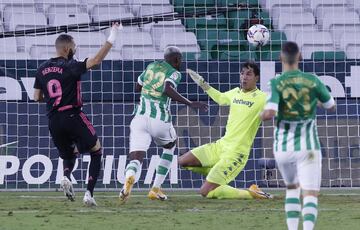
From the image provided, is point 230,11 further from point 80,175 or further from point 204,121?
point 80,175

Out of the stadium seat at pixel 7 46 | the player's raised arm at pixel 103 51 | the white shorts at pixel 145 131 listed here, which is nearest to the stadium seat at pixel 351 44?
the stadium seat at pixel 7 46

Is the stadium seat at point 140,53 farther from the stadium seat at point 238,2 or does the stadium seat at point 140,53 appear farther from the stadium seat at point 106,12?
the stadium seat at point 238,2

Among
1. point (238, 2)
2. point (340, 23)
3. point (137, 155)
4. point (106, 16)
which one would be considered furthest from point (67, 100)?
point (340, 23)

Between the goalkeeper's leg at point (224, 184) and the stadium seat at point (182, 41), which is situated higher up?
the stadium seat at point (182, 41)

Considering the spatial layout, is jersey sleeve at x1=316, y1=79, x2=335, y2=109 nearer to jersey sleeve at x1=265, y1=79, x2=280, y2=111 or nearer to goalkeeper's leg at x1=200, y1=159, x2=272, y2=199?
jersey sleeve at x1=265, y1=79, x2=280, y2=111

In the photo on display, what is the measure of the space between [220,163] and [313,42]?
5743mm

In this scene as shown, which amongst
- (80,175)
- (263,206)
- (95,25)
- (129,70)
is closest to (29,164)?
(80,175)

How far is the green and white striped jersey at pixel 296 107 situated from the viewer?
9.20m

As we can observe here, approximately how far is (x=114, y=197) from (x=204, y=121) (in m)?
2.84

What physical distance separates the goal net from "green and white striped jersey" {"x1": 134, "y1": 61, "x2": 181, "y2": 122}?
9.10 ft

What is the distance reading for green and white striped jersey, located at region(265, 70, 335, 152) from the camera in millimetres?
9203

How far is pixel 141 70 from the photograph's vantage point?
1662cm

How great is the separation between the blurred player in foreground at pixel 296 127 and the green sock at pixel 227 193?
4.56 m

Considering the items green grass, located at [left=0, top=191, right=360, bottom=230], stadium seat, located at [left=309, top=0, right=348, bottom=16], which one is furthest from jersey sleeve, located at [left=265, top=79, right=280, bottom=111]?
stadium seat, located at [left=309, top=0, right=348, bottom=16]
